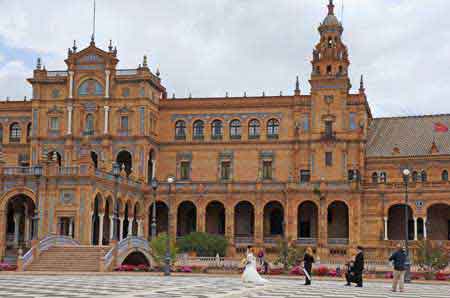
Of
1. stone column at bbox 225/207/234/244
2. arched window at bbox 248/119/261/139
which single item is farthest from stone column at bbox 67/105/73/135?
arched window at bbox 248/119/261/139

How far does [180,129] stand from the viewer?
82.1 metres

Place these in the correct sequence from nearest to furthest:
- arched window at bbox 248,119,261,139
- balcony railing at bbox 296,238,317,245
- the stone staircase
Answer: the stone staircase < balcony railing at bbox 296,238,317,245 < arched window at bbox 248,119,261,139

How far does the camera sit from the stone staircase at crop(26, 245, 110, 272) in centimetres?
5319

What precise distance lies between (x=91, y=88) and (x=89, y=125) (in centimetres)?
363

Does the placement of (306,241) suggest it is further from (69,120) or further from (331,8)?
(69,120)

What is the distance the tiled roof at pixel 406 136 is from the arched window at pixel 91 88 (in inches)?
1069

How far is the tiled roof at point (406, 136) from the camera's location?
7988 cm

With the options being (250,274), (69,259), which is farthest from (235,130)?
(250,274)

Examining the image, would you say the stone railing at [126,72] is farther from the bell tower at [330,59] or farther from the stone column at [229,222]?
the bell tower at [330,59]

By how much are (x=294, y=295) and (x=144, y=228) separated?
49179mm

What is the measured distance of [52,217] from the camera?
6394 centimetres

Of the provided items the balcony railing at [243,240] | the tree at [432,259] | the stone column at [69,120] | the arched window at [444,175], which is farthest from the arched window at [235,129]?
the tree at [432,259]

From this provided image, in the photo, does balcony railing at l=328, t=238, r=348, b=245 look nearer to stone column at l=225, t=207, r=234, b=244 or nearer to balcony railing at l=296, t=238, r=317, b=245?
balcony railing at l=296, t=238, r=317, b=245

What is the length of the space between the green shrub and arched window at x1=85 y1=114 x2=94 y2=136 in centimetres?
1536
